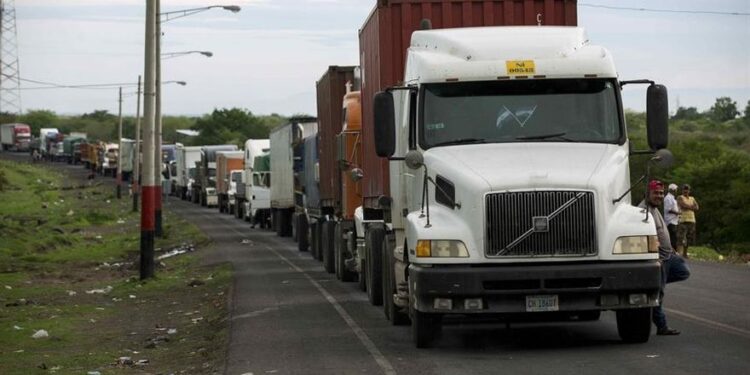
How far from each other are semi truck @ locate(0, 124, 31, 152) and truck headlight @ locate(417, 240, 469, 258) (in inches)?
6527

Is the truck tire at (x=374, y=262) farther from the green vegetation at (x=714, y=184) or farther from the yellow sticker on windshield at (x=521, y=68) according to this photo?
the green vegetation at (x=714, y=184)

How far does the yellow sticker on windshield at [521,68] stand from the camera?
52.4 feet

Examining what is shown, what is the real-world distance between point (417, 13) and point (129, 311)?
883 cm

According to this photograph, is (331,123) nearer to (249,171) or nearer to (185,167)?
(249,171)

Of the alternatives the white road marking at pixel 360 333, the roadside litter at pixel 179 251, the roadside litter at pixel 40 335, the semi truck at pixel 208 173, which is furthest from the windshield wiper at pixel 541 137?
the semi truck at pixel 208 173

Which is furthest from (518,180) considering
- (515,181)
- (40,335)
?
(40,335)

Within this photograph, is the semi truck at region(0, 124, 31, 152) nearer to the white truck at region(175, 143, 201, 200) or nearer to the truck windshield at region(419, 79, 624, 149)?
the white truck at region(175, 143, 201, 200)

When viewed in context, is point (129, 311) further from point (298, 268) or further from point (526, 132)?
point (526, 132)

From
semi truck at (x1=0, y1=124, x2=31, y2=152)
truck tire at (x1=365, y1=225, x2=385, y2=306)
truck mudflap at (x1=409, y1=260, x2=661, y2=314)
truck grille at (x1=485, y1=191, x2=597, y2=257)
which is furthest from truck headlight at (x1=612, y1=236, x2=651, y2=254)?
semi truck at (x1=0, y1=124, x2=31, y2=152)

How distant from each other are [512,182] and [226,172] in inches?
2220

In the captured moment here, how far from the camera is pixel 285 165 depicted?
45156mm

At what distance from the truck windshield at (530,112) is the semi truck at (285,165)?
2358cm

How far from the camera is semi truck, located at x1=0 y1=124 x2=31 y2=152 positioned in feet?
578

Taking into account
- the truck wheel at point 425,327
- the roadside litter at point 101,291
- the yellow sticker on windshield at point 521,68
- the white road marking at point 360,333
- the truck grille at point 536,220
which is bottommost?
the roadside litter at point 101,291
